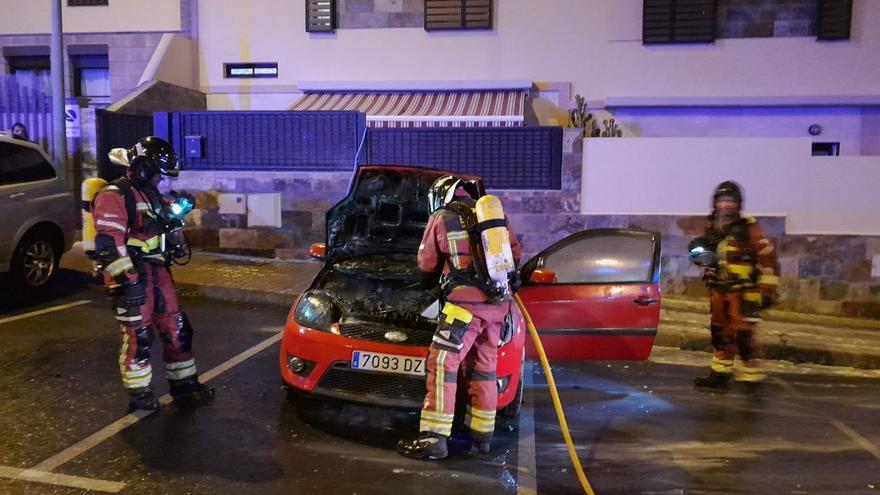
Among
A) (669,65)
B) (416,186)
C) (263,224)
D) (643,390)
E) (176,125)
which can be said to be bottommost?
(643,390)

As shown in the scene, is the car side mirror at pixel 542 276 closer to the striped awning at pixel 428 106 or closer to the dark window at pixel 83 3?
the striped awning at pixel 428 106

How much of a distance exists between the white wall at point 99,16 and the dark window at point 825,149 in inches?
508

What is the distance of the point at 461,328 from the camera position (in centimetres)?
400

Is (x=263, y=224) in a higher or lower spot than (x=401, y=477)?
higher

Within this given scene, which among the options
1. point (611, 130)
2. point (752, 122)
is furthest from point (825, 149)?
point (611, 130)

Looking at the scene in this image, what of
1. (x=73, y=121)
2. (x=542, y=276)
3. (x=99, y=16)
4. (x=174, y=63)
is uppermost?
(x=99, y=16)

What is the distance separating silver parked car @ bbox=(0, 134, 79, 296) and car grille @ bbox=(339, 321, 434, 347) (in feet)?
17.6

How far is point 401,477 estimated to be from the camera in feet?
12.8

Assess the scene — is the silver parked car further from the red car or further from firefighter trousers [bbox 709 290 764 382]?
firefighter trousers [bbox 709 290 764 382]

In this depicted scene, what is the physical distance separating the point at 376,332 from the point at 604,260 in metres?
2.32

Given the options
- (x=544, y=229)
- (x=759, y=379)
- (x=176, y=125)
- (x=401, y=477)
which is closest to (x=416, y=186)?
(x=401, y=477)

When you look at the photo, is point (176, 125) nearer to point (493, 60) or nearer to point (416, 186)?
point (493, 60)

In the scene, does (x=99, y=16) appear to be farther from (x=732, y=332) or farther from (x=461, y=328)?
(x=732, y=332)

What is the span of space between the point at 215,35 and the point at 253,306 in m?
8.23
